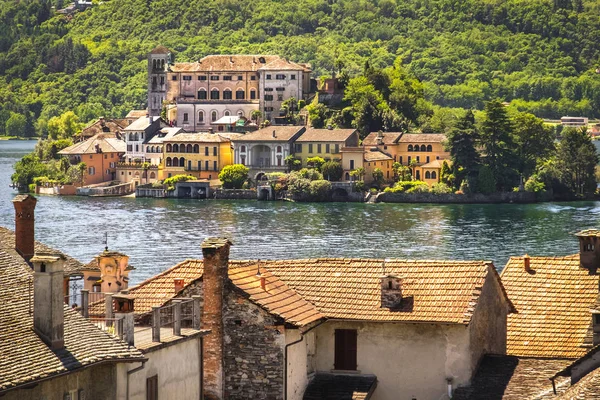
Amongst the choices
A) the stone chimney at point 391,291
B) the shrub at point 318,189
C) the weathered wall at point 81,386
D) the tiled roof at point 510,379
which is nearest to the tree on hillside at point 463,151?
the shrub at point 318,189

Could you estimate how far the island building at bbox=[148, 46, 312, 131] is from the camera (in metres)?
190

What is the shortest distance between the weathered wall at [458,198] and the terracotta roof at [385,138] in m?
10.7

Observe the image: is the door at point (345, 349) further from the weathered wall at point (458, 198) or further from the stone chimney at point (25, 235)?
the weathered wall at point (458, 198)

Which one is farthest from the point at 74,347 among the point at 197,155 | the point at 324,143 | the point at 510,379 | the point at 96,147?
the point at 96,147

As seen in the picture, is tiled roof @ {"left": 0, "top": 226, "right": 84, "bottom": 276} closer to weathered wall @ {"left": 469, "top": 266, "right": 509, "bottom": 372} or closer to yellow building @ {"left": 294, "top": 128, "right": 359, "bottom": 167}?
weathered wall @ {"left": 469, "top": 266, "right": 509, "bottom": 372}

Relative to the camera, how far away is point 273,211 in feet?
488

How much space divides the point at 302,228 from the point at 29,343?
103m

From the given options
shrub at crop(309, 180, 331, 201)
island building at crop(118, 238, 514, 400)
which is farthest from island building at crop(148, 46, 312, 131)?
island building at crop(118, 238, 514, 400)

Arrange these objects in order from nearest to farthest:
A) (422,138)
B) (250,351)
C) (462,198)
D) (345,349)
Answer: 1. (250,351)
2. (345,349)
3. (462,198)
4. (422,138)

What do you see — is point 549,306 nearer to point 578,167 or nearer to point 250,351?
point 250,351

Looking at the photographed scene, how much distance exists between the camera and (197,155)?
592 feet

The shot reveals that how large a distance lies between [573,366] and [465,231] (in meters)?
94.7

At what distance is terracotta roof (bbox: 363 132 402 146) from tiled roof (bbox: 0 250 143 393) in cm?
14905

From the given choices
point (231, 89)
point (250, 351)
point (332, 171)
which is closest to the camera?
point (250, 351)
